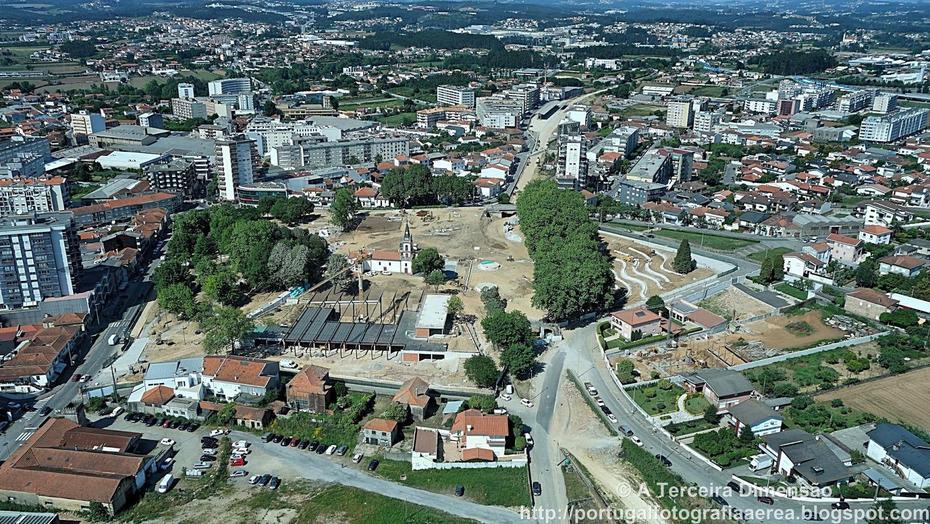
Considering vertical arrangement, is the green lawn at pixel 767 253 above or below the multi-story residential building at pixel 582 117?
below

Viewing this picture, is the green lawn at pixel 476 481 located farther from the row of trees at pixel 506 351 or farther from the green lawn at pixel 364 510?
the row of trees at pixel 506 351

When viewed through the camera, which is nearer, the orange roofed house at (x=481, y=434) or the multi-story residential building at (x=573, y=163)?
the orange roofed house at (x=481, y=434)

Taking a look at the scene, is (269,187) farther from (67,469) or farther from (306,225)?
(67,469)

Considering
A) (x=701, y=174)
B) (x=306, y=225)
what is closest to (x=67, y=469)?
(x=306, y=225)

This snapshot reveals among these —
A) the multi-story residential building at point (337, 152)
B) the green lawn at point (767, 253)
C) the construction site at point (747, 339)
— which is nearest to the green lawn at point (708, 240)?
the green lawn at point (767, 253)

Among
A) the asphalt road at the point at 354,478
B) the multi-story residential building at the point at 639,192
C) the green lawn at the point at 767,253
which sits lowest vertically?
the asphalt road at the point at 354,478
